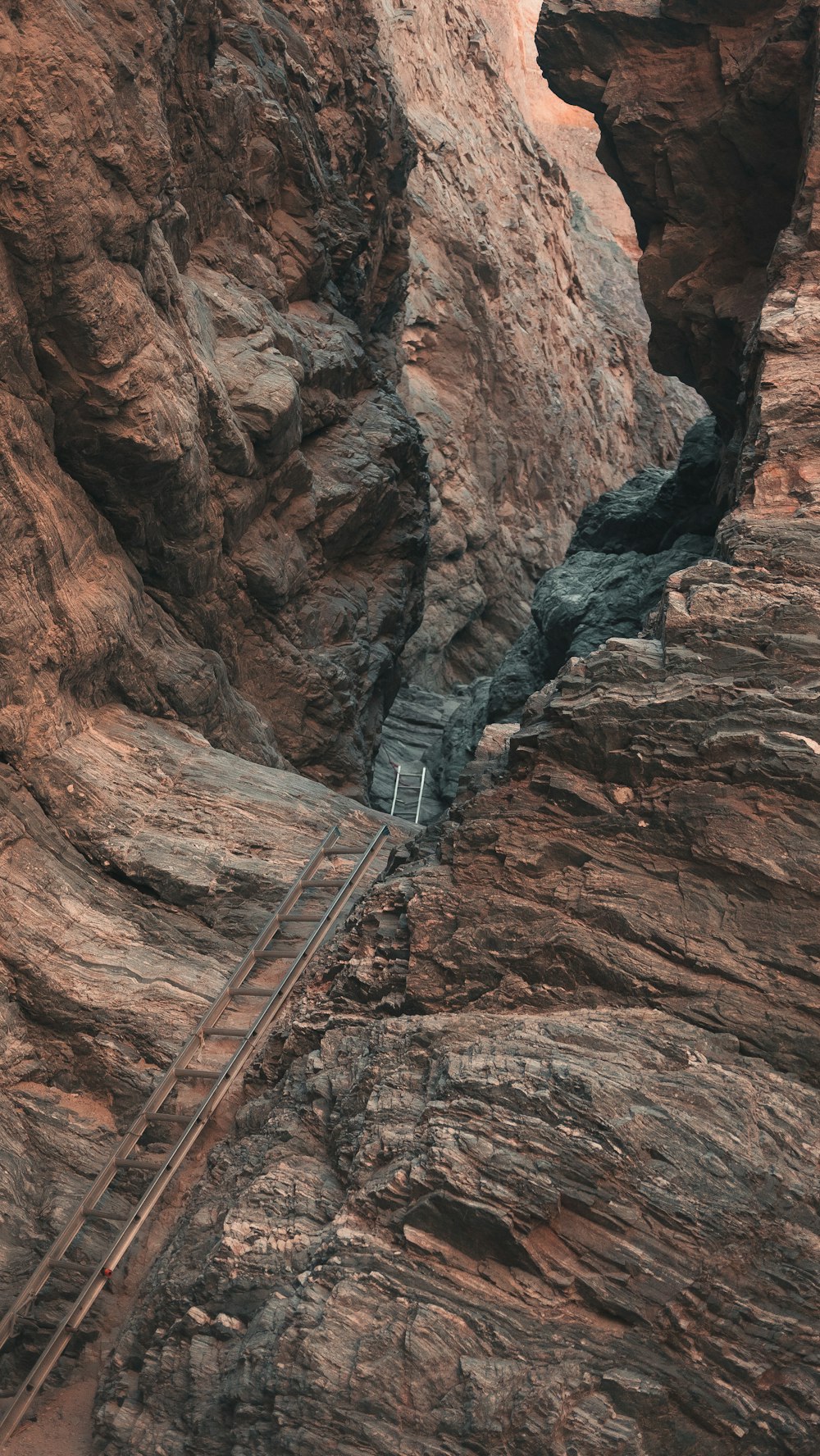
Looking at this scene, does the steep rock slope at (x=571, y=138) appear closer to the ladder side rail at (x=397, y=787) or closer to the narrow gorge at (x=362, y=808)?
the narrow gorge at (x=362, y=808)

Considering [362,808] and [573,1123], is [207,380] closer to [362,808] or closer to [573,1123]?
[362,808]

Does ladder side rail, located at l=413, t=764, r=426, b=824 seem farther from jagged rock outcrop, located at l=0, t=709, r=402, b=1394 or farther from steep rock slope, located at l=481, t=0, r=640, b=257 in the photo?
steep rock slope, located at l=481, t=0, r=640, b=257

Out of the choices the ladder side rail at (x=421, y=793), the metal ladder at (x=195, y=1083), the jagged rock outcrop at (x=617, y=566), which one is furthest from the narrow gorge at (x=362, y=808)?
the ladder side rail at (x=421, y=793)

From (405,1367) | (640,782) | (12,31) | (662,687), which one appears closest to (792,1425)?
(405,1367)

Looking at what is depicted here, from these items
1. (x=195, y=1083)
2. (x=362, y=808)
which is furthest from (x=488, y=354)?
(x=195, y=1083)

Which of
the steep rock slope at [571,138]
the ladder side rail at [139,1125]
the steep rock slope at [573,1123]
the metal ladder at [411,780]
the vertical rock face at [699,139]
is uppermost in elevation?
the steep rock slope at [571,138]

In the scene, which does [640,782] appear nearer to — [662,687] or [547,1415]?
[662,687]
